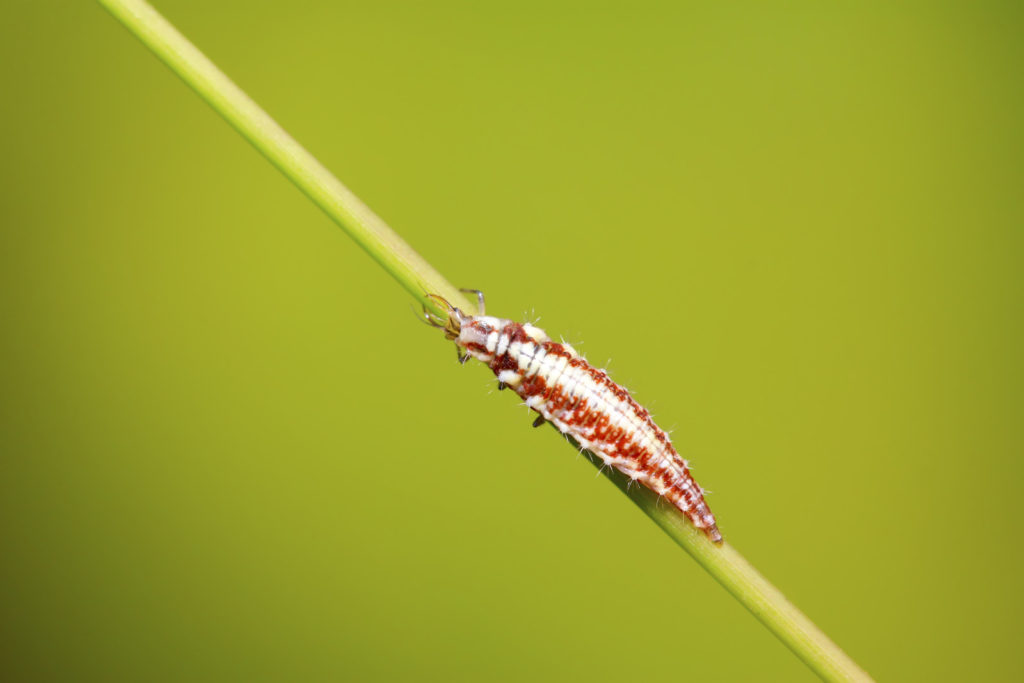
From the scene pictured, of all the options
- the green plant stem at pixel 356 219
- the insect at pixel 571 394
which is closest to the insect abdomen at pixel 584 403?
the insect at pixel 571 394

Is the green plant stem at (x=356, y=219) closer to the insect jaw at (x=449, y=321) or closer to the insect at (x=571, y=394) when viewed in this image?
the insect jaw at (x=449, y=321)

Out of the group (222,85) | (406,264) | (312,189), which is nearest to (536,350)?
(406,264)

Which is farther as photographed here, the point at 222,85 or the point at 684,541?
the point at 684,541

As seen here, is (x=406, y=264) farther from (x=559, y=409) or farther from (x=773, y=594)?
(x=773, y=594)

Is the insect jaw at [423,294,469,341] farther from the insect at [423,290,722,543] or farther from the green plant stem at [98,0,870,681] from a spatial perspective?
the green plant stem at [98,0,870,681]

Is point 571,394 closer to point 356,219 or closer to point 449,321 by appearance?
point 449,321

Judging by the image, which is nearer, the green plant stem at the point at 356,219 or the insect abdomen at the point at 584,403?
the green plant stem at the point at 356,219
